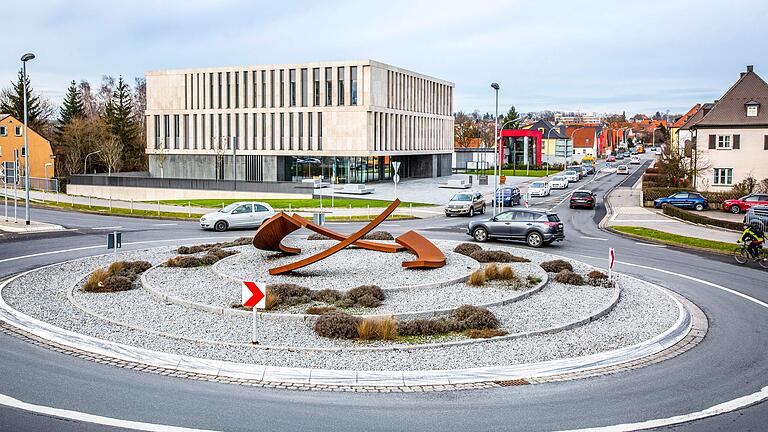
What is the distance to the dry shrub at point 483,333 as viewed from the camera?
1412cm

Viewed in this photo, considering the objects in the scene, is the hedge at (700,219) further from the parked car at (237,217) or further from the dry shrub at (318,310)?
the dry shrub at (318,310)

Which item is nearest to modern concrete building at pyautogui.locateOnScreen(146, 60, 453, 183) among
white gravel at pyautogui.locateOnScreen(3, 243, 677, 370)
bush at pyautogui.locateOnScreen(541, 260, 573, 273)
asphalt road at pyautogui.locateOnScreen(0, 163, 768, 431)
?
bush at pyautogui.locateOnScreen(541, 260, 573, 273)

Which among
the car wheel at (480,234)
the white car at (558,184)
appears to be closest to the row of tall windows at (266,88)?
the white car at (558,184)

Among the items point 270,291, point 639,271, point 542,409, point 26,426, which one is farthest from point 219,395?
point 639,271

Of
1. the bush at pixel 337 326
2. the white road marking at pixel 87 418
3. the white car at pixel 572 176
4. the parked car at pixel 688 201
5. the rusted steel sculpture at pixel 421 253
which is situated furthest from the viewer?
the white car at pixel 572 176

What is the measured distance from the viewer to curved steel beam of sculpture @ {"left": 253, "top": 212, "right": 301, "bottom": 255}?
2004 cm

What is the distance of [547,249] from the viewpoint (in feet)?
94.3

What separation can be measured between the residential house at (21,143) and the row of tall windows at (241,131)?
1234 centimetres

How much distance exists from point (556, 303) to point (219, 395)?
948cm

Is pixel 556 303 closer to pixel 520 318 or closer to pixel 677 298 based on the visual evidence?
pixel 520 318

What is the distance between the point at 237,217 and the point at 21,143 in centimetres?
5547

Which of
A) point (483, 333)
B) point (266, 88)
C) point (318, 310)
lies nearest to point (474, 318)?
point (483, 333)

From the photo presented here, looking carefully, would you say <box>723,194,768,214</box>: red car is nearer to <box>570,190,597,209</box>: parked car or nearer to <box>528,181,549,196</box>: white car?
<box>570,190,597,209</box>: parked car

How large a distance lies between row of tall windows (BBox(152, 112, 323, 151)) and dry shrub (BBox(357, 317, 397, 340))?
57792 millimetres
